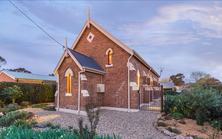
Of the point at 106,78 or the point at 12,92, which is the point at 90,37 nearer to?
the point at 106,78

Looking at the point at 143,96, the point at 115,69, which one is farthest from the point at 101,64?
the point at 143,96

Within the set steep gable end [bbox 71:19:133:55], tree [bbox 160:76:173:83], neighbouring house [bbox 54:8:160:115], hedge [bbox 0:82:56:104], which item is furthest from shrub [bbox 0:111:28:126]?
tree [bbox 160:76:173:83]

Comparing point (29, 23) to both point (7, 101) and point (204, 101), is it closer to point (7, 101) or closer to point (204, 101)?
point (7, 101)

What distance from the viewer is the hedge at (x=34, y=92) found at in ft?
45.9

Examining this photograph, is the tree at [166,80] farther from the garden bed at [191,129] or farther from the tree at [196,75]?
the garden bed at [191,129]

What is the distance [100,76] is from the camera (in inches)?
490

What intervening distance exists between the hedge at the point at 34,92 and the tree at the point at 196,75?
41.6 metres

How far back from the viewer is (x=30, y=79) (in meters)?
25.2

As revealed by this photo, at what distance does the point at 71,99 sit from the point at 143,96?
8256 millimetres

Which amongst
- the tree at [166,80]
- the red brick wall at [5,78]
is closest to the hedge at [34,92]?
the red brick wall at [5,78]

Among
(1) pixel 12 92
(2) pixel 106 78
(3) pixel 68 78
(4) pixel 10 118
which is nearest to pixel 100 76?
(2) pixel 106 78

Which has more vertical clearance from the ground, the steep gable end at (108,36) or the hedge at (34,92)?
the steep gable end at (108,36)

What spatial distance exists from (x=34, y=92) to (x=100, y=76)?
394 inches

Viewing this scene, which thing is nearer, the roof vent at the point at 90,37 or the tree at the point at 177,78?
the roof vent at the point at 90,37
